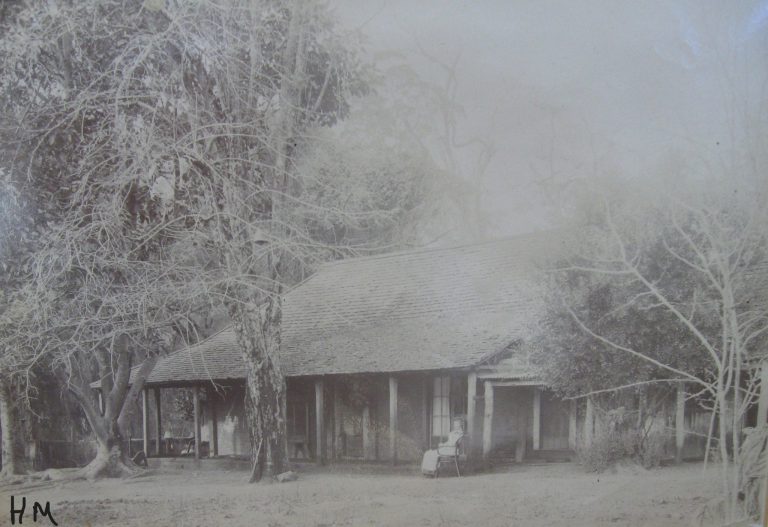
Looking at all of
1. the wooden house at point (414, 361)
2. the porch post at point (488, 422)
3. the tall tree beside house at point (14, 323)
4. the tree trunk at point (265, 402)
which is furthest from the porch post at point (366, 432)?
the tall tree beside house at point (14, 323)

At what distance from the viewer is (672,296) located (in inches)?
107

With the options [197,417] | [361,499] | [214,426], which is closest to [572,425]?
[361,499]

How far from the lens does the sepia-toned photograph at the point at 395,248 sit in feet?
8.59

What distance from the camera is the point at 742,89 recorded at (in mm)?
2734

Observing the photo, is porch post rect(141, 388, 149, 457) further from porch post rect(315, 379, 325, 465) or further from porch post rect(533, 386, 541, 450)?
porch post rect(533, 386, 541, 450)

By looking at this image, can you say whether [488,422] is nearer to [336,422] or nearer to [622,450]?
[622,450]

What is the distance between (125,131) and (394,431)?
174 centimetres

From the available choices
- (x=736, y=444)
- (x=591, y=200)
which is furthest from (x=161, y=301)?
(x=736, y=444)

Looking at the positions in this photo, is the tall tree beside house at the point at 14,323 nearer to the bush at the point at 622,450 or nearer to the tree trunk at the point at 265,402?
the tree trunk at the point at 265,402

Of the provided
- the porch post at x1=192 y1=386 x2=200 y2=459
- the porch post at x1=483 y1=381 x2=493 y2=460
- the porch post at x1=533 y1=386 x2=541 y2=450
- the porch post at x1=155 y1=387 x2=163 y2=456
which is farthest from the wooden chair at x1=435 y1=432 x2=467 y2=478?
the porch post at x1=155 y1=387 x2=163 y2=456

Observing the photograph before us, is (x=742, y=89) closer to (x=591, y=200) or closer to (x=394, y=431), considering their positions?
(x=591, y=200)

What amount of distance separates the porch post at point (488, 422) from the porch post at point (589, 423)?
414mm

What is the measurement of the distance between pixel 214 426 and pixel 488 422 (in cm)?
121

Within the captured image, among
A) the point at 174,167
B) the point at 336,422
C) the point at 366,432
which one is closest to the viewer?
the point at 174,167
